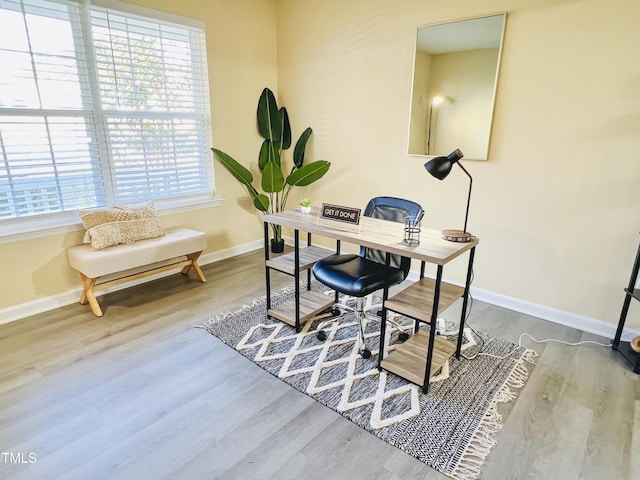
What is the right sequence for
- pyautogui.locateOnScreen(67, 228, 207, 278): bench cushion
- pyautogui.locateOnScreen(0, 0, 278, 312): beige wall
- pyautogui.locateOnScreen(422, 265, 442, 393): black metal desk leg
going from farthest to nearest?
pyautogui.locateOnScreen(0, 0, 278, 312): beige wall
pyautogui.locateOnScreen(67, 228, 207, 278): bench cushion
pyautogui.locateOnScreen(422, 265, 442, 393): black metal desk leg

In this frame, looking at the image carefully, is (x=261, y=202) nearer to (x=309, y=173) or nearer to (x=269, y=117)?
(x=309, y=173)

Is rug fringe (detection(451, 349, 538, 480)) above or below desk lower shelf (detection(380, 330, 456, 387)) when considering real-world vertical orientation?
below

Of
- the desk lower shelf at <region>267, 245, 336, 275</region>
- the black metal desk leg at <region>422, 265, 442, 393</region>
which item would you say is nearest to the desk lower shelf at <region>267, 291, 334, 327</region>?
the desk lower shelf at <region>267, 245, 336, 275</region>

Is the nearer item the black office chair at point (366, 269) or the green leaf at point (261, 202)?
the black office chair at point (366, 269)

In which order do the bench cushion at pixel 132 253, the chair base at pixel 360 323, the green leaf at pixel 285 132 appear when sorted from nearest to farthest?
the chair base at pixel 360 323, the bench cushion at pixel 132 253, the green leaf at pixel 285 132

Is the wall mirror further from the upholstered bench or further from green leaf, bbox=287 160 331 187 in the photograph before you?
the upholstered bench

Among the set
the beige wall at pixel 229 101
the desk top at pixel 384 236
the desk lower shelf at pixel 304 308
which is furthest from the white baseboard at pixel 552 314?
the beige wall at pixel 229 101

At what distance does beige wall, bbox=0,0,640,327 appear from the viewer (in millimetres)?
2420

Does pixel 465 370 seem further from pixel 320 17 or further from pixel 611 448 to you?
pixel 320 17

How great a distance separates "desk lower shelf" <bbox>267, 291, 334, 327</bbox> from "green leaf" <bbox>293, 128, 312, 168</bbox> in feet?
5.76

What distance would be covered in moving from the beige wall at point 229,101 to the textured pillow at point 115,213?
0.20 metres

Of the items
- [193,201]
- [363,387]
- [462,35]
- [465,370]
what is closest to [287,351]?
[363,387]

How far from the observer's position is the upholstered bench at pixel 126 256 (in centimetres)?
274

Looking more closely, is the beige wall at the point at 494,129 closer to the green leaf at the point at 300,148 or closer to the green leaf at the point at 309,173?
the green leaf at the point at 300,148
